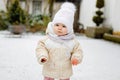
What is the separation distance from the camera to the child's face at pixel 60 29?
278cm

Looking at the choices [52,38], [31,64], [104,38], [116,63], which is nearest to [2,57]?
[31,64]

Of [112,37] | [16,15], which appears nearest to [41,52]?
[112,37]

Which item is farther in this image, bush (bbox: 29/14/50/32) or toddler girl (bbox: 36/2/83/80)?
bush (bbox: 29/14/50/32)

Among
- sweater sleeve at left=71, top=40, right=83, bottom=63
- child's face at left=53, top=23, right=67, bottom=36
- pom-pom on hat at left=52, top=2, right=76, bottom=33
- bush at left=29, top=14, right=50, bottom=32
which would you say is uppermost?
pom-pom on hat at left=52, top=2, right=76, bottom=33

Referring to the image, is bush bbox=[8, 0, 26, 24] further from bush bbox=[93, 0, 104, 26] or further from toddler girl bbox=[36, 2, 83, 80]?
toddler girl bbox=[36, 2, 83, 80]

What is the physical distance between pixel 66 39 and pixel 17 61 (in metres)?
3.45

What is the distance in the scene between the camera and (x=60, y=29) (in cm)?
279

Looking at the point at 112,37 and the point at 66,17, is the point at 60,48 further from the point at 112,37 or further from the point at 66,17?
the point at 112,37

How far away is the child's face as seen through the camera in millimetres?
2781

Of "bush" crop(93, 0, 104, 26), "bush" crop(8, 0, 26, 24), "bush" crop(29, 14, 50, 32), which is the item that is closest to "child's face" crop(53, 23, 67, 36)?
"bush" crop(8, 0, 26, 24)

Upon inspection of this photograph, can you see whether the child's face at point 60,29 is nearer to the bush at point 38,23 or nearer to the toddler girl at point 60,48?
the toddler girl at point 60,48

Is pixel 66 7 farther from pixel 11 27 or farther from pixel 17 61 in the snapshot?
pixel 11 27

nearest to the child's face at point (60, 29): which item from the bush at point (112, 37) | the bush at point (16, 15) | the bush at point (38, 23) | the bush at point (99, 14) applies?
the bush at point (112, 37)

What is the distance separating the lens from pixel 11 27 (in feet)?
42.3
